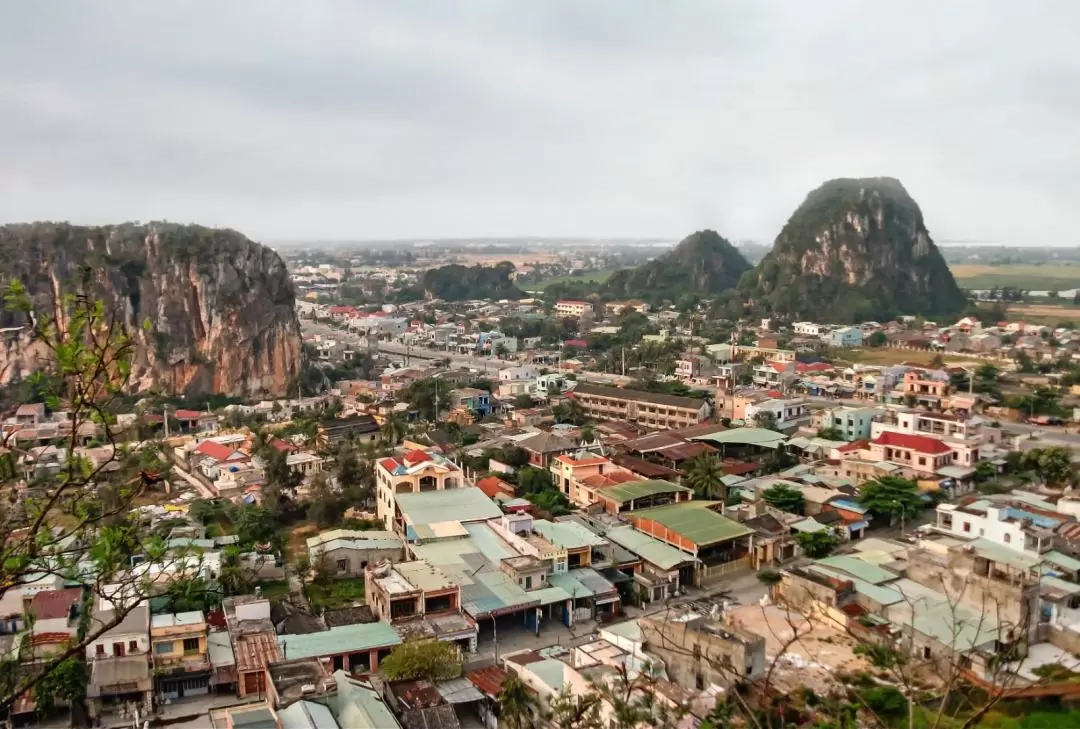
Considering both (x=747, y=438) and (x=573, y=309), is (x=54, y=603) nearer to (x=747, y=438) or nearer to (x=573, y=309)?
(x=747, y=438)

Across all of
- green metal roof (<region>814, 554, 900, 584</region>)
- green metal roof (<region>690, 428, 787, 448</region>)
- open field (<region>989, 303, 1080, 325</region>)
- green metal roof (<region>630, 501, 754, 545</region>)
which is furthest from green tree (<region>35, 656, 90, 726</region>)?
open field (<region>989, 303, 1080, 325</region>)

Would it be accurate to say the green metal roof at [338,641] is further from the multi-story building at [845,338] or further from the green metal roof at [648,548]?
the multi-story building at [845,338]

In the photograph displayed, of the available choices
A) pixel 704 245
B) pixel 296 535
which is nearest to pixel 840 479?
pixel 296 535

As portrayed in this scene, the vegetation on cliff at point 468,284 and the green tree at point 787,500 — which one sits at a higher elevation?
the vegetation on cliff at point 468,284

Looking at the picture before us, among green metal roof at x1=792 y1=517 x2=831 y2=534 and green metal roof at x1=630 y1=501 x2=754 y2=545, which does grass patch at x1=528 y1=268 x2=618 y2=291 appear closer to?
green metal roof at x1=630 y1=501 x2=754 y2=545

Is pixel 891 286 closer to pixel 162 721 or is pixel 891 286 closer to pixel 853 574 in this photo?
pixel 853 574

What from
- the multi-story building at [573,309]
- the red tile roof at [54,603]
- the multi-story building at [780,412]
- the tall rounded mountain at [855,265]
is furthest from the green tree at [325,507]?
the tall rounded mountain at [855,265]
